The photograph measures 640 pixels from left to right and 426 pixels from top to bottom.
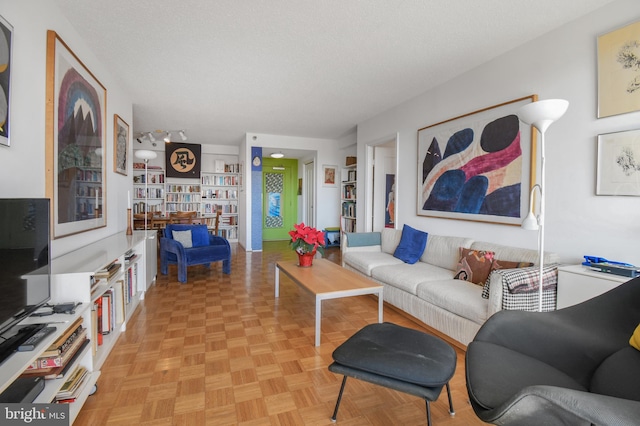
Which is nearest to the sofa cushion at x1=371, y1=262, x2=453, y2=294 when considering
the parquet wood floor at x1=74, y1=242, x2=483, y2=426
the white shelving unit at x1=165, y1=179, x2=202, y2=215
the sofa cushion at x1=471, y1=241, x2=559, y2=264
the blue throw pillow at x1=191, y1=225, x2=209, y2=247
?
the parquet wood floor at x1=74, y1=242, x2=483, y2=426

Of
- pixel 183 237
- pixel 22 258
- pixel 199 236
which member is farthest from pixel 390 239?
pixel 22 258

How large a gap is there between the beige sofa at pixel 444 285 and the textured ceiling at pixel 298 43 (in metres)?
1.86

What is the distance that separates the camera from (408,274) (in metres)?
3.18

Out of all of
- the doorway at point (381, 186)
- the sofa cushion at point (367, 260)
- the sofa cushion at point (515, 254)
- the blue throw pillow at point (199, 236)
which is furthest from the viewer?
the doorway at point (381, 186)

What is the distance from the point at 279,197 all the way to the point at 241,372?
7.30 m

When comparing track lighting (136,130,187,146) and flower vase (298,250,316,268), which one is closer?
flower vase (298,250,316,268)

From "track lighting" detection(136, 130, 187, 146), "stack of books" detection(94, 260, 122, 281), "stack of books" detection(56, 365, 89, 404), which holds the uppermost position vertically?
"track lighting" detection(136, 130, 187, 146)

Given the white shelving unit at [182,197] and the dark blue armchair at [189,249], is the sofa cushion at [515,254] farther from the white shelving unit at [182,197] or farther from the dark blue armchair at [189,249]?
the white shelving unit at [182,197]

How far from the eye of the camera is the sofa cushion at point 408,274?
3018 millimetres

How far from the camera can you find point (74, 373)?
1.71m

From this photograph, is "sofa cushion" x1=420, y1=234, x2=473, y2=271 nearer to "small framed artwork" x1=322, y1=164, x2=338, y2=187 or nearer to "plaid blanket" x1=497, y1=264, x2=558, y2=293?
"plaid blanket" x1=497, y1=264, x2=558, y2=293

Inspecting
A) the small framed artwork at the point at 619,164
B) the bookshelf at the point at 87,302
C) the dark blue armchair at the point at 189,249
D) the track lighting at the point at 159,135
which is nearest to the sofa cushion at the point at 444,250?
the small framed artwork at the point at 619,164

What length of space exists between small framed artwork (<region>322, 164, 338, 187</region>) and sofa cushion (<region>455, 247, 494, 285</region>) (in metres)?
4.73

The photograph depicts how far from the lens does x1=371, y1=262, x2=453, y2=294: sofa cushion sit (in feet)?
9.90
